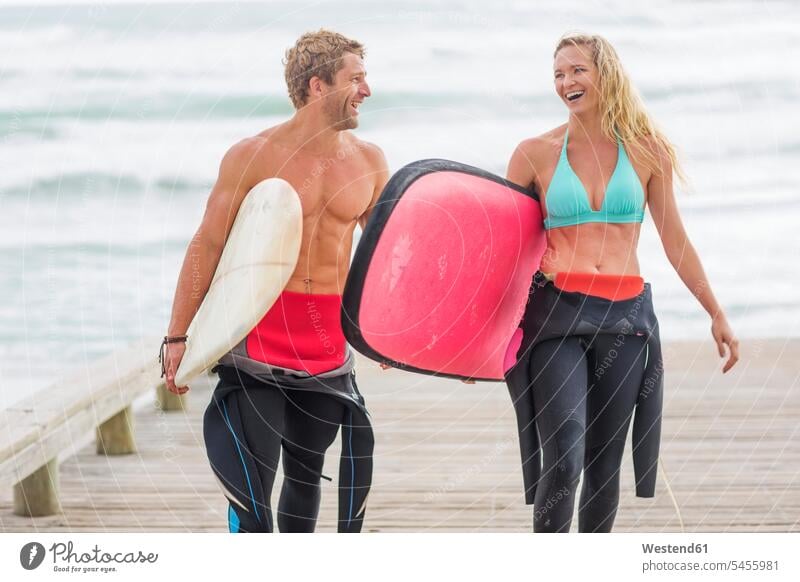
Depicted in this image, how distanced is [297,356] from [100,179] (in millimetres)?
7371

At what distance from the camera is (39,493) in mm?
4332

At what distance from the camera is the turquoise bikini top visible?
323 centimetres

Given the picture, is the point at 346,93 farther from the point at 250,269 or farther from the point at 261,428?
the point at 261,428

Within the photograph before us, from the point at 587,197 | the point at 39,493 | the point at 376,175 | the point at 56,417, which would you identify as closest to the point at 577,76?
the point at 587,197

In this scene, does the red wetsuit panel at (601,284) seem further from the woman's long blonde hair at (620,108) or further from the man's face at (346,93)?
the man's face at (346,93)

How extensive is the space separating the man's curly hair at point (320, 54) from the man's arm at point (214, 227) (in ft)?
0.71

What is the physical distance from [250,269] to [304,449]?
0.50m

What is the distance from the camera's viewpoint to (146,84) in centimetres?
899

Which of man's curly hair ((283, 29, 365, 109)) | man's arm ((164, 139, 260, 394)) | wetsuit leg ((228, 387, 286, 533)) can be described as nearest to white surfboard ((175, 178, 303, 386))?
man's arm ((164, 139, 260, 394))

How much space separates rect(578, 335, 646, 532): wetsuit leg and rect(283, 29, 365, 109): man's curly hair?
0.97 m
